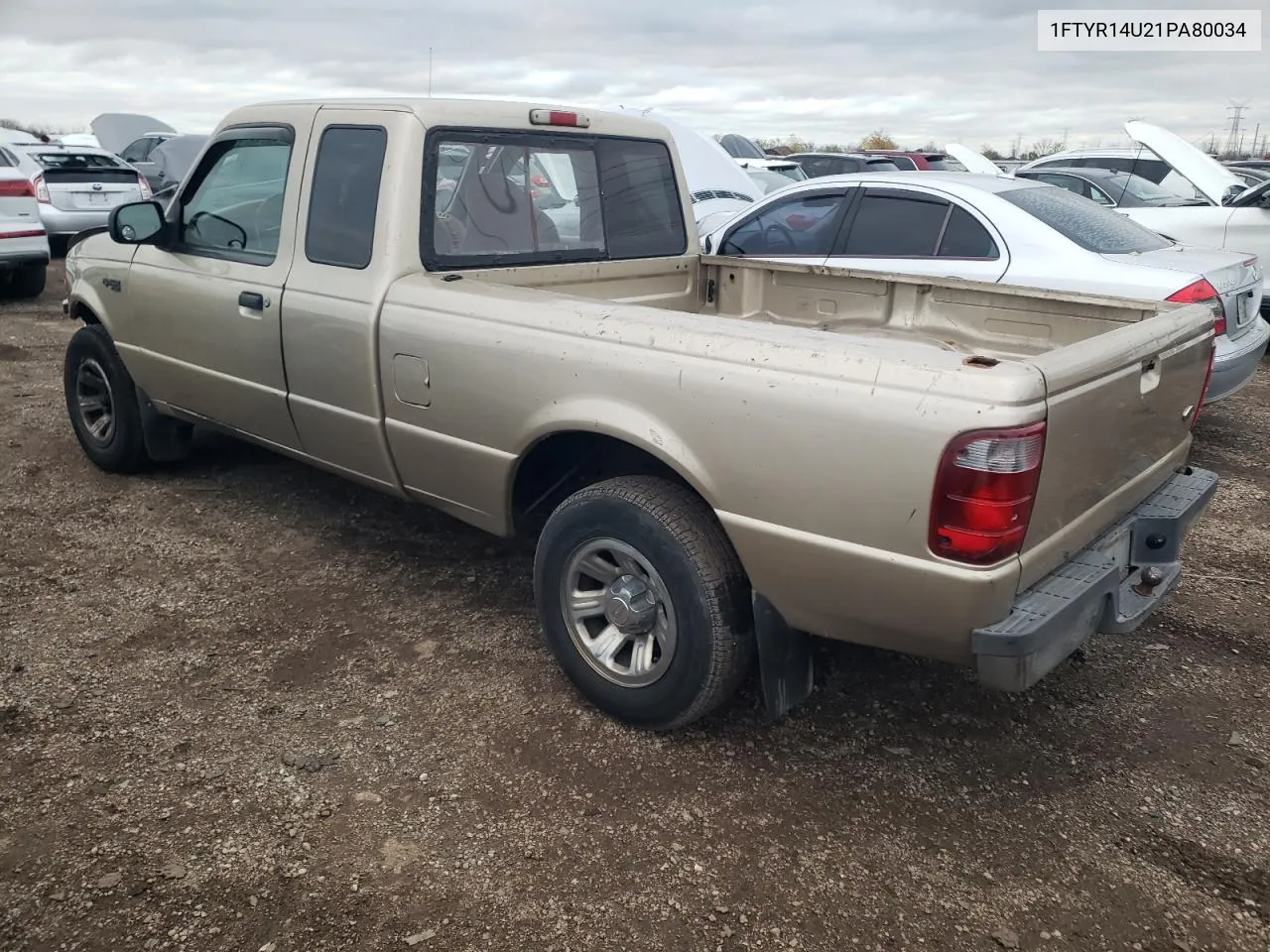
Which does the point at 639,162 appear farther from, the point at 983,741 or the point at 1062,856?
the point at 1062,856

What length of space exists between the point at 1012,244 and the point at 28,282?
1037 centimetres

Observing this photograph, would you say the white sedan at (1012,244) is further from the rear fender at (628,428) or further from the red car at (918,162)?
the red car at (918,162)

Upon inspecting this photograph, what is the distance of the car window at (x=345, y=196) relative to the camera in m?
3.47

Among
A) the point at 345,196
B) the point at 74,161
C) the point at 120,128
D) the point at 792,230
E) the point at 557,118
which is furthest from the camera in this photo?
the point at 120,128

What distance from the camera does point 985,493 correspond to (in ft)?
7.23

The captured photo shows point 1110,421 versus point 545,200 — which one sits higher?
point 545,200

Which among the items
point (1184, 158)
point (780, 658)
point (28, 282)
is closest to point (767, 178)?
point (1184, 158)

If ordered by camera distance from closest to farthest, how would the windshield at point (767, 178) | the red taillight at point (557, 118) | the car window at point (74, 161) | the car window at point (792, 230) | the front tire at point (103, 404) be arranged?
the red taillight at point (557, 118) < the front tire at point (103, 404) < the car window at point (792, 230) < the car window at point (74, 161) < the windshield at point (767, 178)

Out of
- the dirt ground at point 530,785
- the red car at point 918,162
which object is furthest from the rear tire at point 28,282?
the red car at point 918,162

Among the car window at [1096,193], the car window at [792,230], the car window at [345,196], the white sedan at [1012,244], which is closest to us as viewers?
the car window at [345,196]

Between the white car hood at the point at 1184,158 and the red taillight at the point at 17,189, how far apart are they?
32.9ft

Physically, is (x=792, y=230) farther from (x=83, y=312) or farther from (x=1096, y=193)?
(x=1096, y=193)

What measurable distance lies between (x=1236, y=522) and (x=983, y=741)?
8.77 ft

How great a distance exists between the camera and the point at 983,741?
10.1ft
